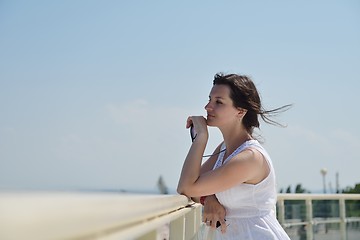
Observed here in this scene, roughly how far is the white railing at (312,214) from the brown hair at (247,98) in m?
3.36

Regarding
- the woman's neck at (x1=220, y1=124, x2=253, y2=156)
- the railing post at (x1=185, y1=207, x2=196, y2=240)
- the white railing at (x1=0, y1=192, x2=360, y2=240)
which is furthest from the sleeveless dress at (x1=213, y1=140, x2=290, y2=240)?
the white railing at (x1=0, y1=192, x2=360, y2=240)

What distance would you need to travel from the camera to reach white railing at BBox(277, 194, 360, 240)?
5883mm

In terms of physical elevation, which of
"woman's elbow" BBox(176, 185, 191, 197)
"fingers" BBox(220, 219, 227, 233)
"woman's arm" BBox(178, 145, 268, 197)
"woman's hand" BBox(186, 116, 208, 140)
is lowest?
"fingers" BBox(220, 219, 227, 233)

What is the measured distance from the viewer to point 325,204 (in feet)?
21.5

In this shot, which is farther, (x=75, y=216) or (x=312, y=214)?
(x=312, y=214)

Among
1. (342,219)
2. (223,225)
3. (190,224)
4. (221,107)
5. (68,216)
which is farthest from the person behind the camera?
(342,219)

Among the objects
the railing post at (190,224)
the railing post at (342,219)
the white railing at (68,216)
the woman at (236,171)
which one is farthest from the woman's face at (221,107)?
the railing post at (342,219)

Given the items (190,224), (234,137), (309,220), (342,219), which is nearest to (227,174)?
(234,137)

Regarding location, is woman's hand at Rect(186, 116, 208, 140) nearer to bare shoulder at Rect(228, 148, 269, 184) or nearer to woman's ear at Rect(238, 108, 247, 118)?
woman's ear at Rect(238, 108, 247, 118)

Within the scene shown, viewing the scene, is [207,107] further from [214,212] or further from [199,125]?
[214,212]

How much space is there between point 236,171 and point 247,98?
39cm

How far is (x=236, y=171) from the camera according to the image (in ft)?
7.38

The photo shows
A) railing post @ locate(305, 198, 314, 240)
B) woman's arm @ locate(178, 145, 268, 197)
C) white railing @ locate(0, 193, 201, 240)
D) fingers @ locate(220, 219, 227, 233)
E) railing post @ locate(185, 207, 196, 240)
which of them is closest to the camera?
white railing @ locate(0, 193, 201, 240)

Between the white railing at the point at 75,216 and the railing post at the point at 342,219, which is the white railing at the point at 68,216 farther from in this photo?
the railing post at the point at 342,219
